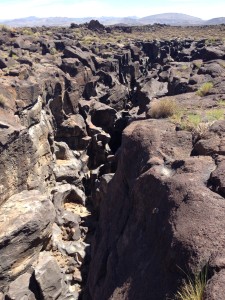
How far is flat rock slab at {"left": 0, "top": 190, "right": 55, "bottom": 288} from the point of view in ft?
47.2

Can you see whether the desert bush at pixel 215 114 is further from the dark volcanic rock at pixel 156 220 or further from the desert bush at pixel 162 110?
the dark volcanic rock at pixel 156 220

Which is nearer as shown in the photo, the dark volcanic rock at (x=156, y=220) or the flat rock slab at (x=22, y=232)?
the dark volcanic rock at (x=156, y=220)

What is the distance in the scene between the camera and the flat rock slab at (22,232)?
1440cm

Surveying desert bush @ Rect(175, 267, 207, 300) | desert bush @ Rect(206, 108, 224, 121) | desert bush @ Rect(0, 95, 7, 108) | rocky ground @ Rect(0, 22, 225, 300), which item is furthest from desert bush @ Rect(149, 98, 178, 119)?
desert bush @ Rect(0, 95, 7, 108)

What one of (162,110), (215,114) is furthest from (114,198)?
(215,114)

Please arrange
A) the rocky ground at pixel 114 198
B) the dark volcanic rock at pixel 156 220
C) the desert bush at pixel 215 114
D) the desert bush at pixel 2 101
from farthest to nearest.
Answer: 1. the desert bush at pixel 2 101
2. the desert bush at pixel 215 114
3. the rocky ground at pixel 114 198
4. the dark volcanic rock at pixel 156 220

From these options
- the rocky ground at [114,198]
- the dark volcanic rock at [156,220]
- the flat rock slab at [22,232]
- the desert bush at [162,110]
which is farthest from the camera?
the flat rock slab at [22,232]

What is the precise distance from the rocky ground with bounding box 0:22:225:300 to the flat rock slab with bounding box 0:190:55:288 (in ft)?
0.14

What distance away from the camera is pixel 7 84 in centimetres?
2352

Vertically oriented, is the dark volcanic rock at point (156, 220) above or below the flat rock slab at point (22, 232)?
above

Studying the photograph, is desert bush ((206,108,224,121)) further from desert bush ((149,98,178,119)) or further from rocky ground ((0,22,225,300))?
desert bush ((149,98,178,119))

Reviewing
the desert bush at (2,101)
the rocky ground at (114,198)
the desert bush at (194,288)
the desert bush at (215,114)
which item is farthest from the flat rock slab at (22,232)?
the desert bush at (194,288)

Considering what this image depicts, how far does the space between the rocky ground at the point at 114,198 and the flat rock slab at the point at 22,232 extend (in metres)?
0.04

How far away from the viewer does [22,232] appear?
14.9m
